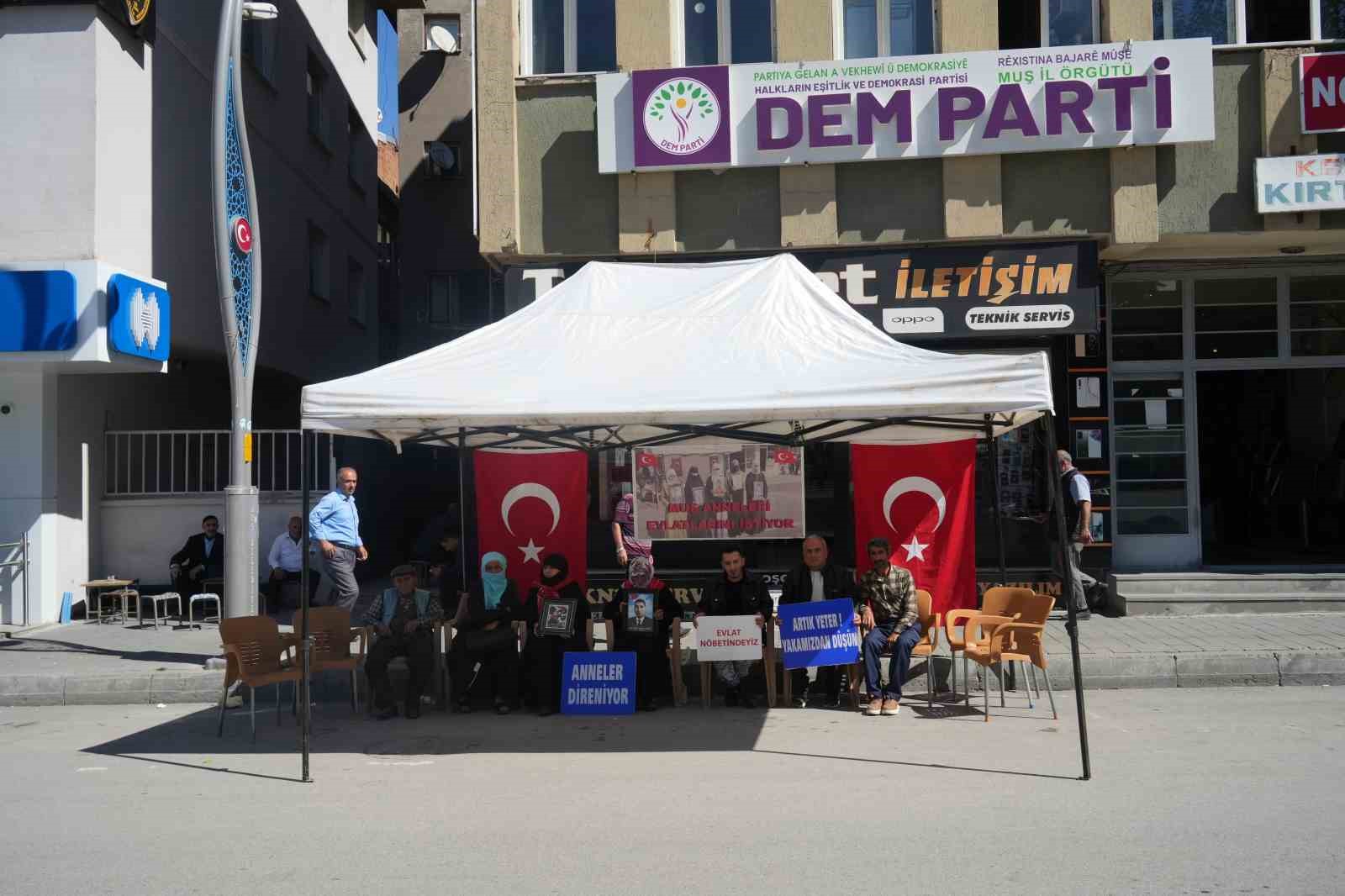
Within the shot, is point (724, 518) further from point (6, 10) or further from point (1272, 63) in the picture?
point (6, 10)

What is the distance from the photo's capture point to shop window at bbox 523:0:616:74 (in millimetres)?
13055

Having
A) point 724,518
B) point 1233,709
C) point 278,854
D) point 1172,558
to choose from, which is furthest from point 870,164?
point 278,854

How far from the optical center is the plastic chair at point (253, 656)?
→ 8383 millimetres

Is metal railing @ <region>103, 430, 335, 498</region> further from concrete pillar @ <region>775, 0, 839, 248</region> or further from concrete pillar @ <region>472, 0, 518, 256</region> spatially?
concrete pillar @ <region>775, 0, 839, 248</region>

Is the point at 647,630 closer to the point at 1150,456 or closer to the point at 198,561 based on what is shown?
the point at 198,561

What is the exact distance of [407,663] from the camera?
9.40 m

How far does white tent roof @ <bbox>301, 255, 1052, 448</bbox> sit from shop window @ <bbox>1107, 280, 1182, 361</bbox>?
492 cm

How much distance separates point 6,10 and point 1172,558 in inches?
592

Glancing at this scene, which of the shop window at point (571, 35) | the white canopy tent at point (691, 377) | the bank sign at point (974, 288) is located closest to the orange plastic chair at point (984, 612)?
the white canopy tent at point (691, 377)

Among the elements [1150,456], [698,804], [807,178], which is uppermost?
[807,178]

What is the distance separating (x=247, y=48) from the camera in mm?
16781

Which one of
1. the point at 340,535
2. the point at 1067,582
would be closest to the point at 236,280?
the point at 340,535

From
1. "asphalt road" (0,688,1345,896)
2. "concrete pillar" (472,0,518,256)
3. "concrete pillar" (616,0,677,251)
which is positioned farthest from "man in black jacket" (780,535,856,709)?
"concrete pillar" (472,0,518,256)

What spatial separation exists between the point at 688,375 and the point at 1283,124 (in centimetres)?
871
